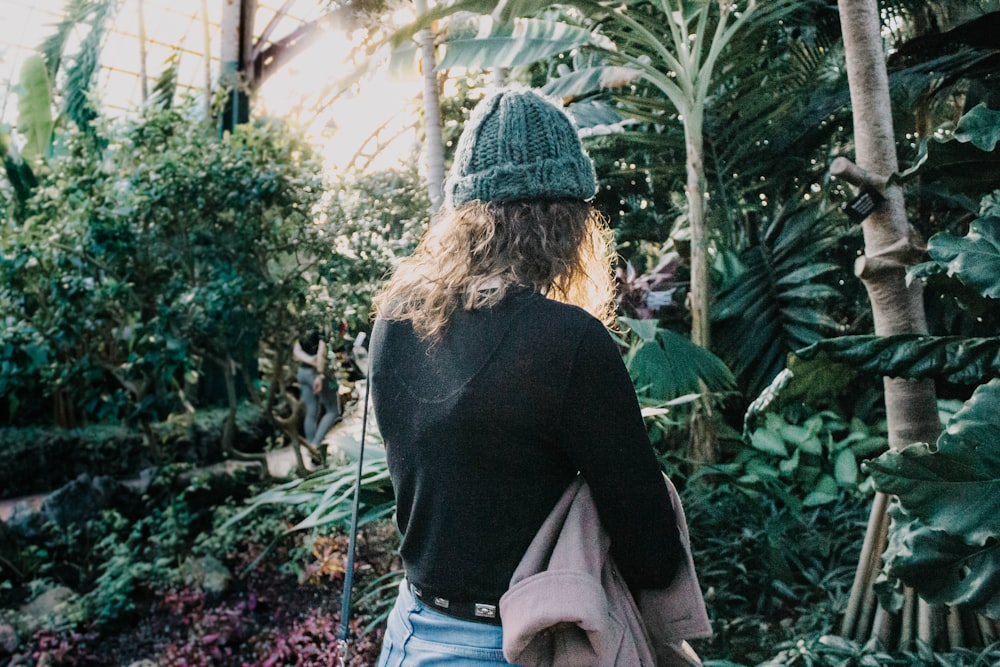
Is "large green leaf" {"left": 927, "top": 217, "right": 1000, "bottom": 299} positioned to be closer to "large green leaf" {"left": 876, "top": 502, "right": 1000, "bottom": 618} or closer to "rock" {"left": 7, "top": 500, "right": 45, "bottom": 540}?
"large green leaf" {"left": 876, "top": 502, "right": 1000, "bottom": 618}

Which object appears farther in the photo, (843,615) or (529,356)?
(843,615)

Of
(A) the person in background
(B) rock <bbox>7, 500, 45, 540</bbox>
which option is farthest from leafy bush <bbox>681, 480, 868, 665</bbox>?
(B) rock <bbox>7, 500, 45, 540</bbox>

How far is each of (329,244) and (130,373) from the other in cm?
148

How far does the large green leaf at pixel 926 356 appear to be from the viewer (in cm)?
231

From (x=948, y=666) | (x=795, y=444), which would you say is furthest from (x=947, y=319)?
(x=948, y=666)

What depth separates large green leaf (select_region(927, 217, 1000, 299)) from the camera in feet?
6.89

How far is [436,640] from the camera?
46.2 inches

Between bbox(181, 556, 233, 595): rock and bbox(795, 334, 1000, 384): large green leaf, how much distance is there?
3.47 m

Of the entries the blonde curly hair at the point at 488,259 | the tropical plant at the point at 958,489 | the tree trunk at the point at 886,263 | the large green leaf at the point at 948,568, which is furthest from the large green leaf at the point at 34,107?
the large green leaf at the point at 948,568

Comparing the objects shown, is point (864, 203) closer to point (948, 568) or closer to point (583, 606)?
point (948, 568)

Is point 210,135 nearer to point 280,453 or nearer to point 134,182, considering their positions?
point 134,182

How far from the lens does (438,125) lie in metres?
4.37

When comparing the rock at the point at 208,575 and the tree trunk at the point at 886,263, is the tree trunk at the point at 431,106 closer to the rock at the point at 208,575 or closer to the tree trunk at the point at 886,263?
the tree trunk at the point at 886,263

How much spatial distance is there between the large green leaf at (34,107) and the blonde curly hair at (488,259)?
705 cm
